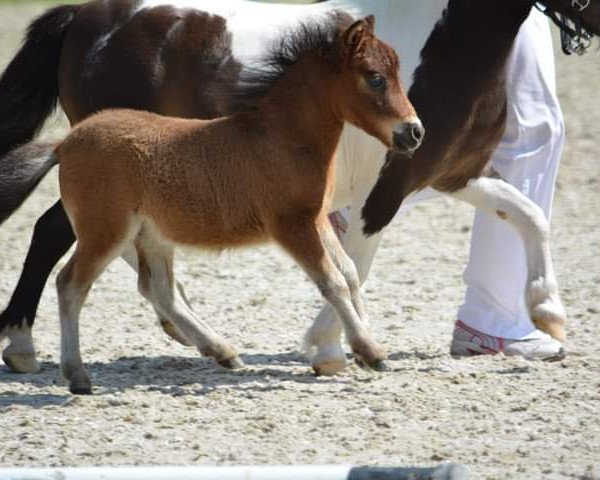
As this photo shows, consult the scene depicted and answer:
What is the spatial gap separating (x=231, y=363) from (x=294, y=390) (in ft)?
1.71

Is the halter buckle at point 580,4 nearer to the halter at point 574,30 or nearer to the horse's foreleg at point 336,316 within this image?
the halter at point 574,30

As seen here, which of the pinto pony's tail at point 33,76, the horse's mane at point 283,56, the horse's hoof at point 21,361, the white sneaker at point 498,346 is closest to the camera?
the horse's mane at point 283,56

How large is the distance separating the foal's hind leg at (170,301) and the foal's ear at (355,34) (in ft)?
4.29

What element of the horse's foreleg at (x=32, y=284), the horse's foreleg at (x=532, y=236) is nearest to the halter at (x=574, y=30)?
the horse's foreleg at (x=532, y=236)

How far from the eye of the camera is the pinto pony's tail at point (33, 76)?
22.8ft

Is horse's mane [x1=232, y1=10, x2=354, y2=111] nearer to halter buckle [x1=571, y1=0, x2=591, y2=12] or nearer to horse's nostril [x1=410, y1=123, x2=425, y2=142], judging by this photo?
horse's nostril [x1=410, y1=123, x2=425, y2=142]

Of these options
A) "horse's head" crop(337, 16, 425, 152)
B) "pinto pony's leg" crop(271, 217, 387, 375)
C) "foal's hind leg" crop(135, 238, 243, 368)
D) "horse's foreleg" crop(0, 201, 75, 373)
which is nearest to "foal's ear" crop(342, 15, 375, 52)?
"horse's head" crop(337, 16, 425, 152)

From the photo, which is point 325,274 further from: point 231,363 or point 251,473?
point 251,473

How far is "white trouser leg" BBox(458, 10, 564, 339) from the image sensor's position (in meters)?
7.13

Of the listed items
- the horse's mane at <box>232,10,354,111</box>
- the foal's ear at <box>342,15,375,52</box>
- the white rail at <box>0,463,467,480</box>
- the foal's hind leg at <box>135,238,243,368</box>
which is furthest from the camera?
the foal's hind leg at <box>135,238,243,368</box>

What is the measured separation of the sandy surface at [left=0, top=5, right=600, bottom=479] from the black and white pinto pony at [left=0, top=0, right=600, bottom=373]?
0.37 meters

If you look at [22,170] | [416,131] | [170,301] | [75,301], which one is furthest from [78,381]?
[416,131]

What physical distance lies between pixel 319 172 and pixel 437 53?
3.42 feet

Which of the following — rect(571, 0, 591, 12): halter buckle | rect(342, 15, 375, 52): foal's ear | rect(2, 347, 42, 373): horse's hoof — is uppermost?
rect(571, 0, 591, 12): halter buckle
